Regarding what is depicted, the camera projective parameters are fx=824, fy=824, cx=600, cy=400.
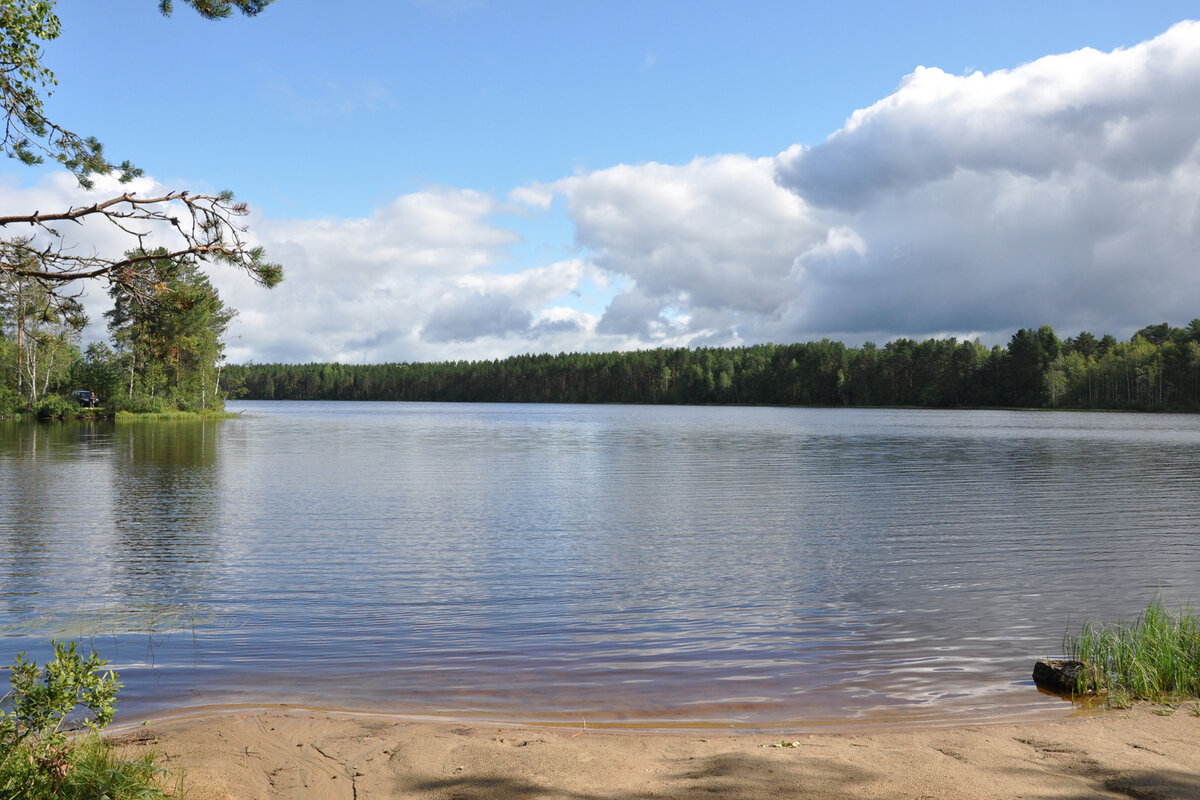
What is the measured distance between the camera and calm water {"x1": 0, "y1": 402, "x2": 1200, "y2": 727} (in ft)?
32.1

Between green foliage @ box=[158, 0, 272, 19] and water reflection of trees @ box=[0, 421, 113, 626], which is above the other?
green foliage @ box=[158, 0, 272, 19]

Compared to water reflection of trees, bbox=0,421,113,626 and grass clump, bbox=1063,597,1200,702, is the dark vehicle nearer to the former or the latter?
water reflection of trees, bbox=0,421,113,626

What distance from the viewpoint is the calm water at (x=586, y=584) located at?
979cm

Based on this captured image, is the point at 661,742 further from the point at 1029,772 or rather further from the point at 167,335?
the point at 167,335

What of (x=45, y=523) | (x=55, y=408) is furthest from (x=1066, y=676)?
(x=55, y=408)

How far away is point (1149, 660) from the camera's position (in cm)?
970

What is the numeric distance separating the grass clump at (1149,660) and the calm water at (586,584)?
943 mm

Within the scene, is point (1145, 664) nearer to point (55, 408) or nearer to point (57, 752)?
point (57, 752)

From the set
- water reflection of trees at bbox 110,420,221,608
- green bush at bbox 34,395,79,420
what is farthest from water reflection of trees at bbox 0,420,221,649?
green bush at bbox 34,395,79,420

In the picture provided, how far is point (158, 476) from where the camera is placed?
108ft

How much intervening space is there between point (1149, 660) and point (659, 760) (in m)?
6.47

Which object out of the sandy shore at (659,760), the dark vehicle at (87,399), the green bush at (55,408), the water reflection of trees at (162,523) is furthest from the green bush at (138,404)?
the sandy shore at (659,760)

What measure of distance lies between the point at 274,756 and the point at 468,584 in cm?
795

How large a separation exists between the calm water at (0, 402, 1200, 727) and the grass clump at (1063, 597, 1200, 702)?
0.94 metres
